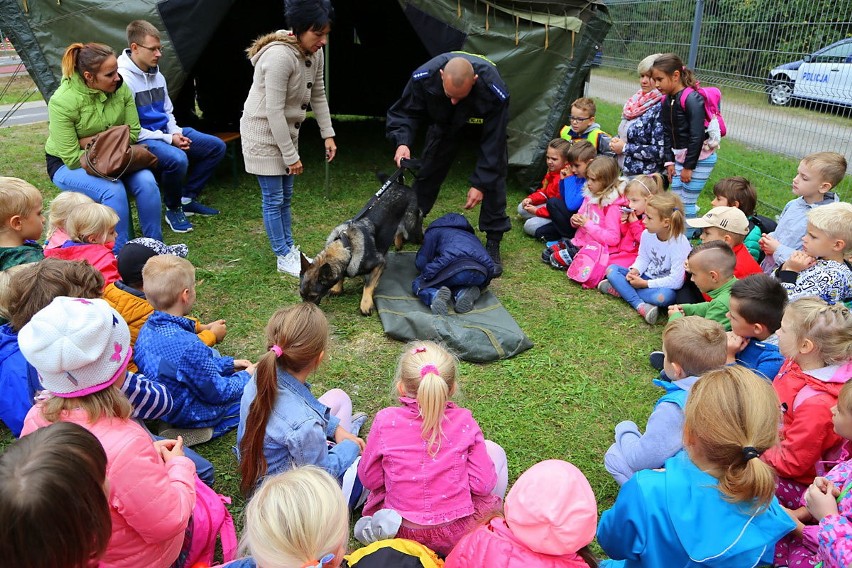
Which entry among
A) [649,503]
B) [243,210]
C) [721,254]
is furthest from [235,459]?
[243,210]

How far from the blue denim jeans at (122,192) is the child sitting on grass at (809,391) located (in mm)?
4792

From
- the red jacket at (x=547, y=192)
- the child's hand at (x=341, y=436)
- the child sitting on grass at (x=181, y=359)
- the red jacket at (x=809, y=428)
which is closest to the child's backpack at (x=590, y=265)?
the red jacket at (x=547, y=192)

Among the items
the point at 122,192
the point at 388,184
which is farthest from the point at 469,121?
the point at 122,192

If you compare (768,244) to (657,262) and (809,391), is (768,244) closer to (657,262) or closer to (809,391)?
(657,262)

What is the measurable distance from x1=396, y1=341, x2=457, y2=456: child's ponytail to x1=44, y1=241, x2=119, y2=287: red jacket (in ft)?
6.86

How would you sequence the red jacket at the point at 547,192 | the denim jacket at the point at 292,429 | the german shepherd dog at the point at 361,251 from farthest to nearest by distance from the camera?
the red jacket at the point at 547,192
the german shepherd dog at the point at 361,251
the denim jacket at the point at 292,429

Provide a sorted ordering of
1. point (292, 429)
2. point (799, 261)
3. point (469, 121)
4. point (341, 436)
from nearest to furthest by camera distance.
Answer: point (292, 429)
point (341, 436)
point (799, 261)
point (469, 121)

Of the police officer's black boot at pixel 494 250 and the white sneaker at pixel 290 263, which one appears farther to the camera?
the police officer's black boot at pixel 494 250

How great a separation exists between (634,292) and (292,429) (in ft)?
11.0

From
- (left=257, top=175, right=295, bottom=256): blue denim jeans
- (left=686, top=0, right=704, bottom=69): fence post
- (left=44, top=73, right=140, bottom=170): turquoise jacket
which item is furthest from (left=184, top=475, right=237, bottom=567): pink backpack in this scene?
(left=686, top=0, right=704, bottom=69): fence post

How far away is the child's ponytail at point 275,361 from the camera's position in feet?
8.33

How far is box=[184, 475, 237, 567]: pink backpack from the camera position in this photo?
2.50 m

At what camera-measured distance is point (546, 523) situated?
72.9 inches

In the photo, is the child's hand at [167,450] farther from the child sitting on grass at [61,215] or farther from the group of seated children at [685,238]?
the group of seated children at [685,238]
